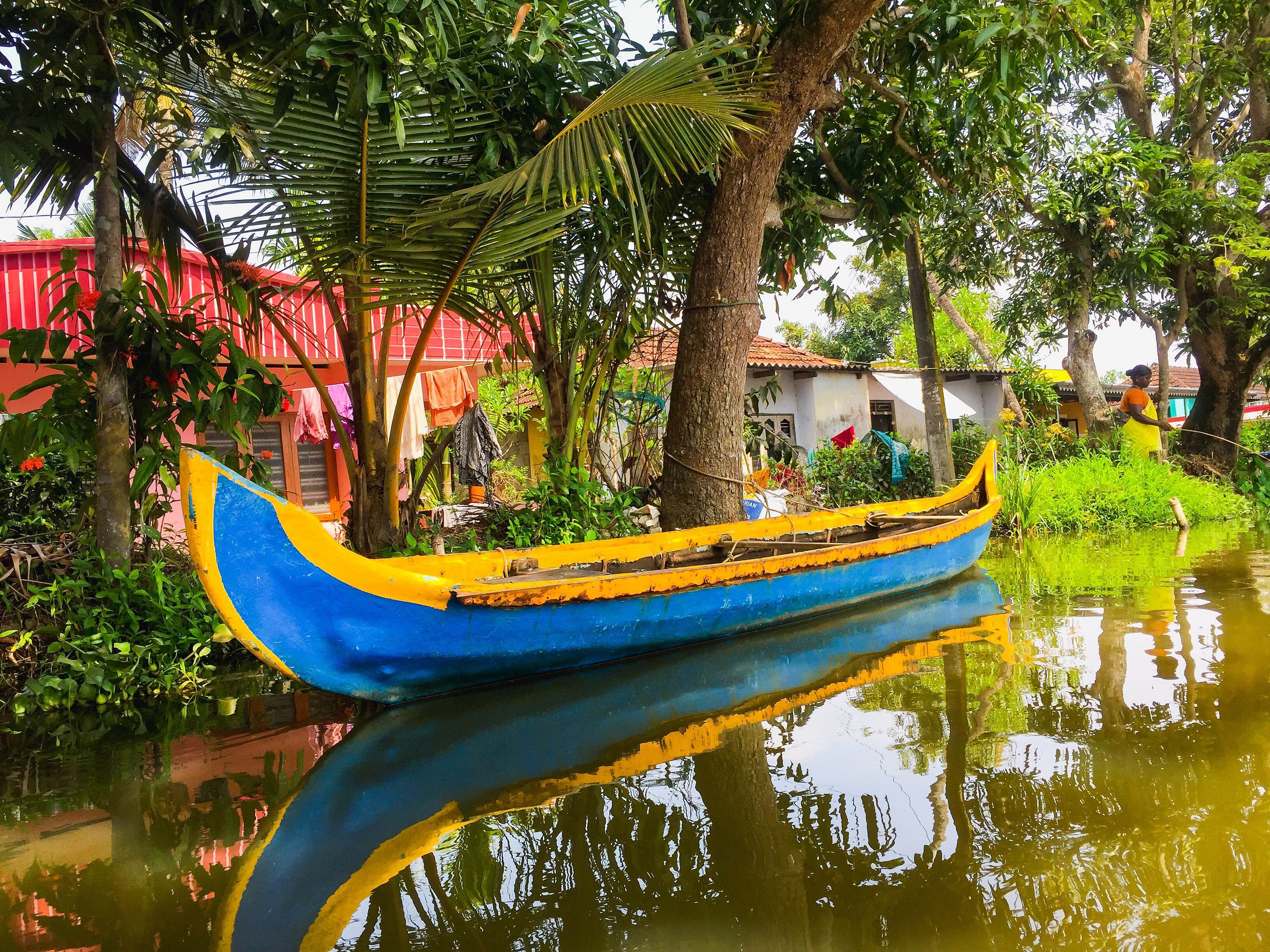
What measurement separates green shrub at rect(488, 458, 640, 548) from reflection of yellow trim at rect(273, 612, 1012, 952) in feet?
8.86

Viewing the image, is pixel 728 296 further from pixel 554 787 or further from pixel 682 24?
pixel 554 787

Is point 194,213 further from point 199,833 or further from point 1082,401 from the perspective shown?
point 1082,401

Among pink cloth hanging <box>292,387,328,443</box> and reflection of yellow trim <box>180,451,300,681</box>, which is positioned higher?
pink cloth hanging <box>292,387,328,443</box>

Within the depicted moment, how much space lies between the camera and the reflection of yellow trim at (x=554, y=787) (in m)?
2.56

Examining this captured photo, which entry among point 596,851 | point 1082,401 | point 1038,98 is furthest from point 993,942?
point 1082,401

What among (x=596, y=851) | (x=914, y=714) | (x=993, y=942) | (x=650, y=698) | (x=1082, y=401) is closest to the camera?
(x=993, y=942)

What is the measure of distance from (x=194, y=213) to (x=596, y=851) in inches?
182

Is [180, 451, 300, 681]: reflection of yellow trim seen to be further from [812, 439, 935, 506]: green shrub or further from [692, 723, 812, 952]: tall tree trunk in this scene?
[812, 439, 935, 506]: green shrub

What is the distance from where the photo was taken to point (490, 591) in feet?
14.6

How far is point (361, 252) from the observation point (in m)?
5.44

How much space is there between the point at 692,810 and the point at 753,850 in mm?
378

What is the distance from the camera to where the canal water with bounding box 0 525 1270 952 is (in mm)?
2373

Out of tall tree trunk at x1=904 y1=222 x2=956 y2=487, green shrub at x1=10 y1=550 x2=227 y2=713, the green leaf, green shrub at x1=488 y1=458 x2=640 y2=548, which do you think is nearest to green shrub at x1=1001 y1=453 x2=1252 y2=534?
tall tree trunk at x1=904 y1=222 x2=956 y2=487

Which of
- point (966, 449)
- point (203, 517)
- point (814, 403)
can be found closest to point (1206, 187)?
point (966, 449)
